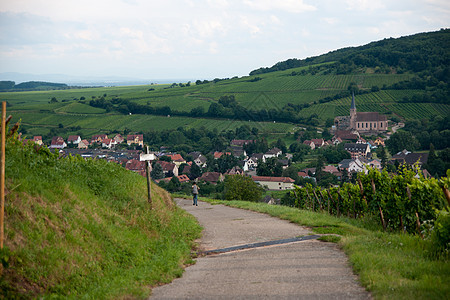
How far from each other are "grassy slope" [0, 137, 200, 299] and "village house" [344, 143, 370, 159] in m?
87.5

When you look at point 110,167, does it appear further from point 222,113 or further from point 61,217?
point 222,113

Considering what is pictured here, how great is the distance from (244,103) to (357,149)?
38975 millimetres

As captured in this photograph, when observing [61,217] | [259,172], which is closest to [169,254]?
[61,217]

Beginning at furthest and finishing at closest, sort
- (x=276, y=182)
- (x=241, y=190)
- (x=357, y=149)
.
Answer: (x=357, y=149)
(x=276, y=182)
(x=241, y=190)

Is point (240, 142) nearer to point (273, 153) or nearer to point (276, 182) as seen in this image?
point (273, 153)

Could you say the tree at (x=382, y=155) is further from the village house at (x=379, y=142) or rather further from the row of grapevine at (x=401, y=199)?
the row of grapevine at (x=401, y=199)

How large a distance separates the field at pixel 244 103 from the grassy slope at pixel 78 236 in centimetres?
8118

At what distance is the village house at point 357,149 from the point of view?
9656 centimetres

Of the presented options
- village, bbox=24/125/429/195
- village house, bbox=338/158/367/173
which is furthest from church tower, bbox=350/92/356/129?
village house, bbox=338/158/367/173

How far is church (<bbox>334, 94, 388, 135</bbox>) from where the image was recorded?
115125 millimetres

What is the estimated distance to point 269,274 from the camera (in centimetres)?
830

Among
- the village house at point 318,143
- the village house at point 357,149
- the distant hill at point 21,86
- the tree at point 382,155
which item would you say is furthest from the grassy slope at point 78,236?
the village house at point 318,143

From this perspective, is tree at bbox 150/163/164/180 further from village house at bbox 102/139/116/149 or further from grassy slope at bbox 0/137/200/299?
grassy slope at bbox 0/137/200/299

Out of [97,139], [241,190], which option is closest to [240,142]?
[97,139]
